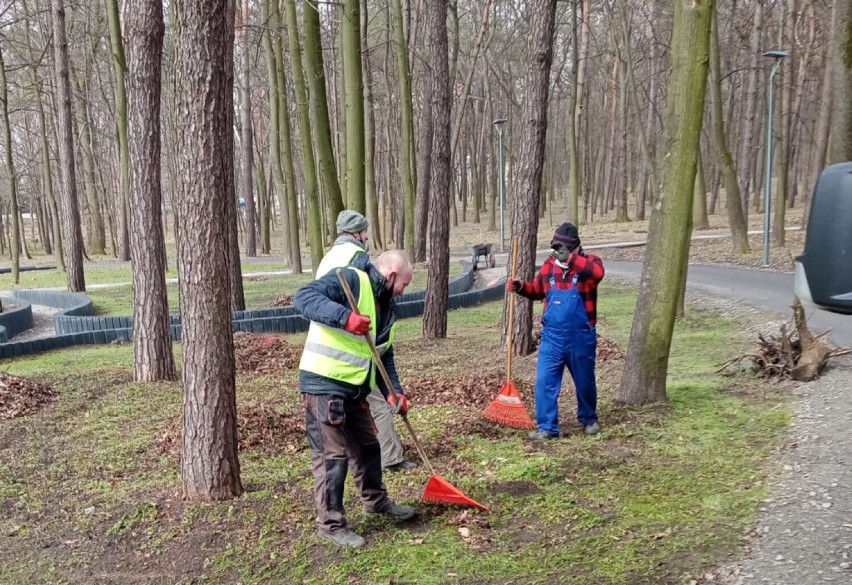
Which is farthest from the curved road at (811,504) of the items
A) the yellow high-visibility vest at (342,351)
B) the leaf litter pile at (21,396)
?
the leaf litter pile at (21,396)

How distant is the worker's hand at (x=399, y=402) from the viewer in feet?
14.7

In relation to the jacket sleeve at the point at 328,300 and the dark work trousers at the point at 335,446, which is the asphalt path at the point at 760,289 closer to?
the dark work trousers at the point at 335,446

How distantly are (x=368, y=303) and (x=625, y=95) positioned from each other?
33.4m

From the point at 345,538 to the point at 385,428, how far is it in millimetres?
1224

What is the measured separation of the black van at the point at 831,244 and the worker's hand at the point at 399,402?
2.47m

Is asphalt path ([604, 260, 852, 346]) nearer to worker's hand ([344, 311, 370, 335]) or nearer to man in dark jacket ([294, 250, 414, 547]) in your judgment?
man in dark jacket ([294, 250, 414, 547])

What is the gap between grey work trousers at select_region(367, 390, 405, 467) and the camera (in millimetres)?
5234

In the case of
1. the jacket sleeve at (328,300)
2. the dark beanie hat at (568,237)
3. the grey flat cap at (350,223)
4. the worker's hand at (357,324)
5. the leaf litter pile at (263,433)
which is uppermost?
the grey flat cap at (350,223)

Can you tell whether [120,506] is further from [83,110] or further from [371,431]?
[83,110]

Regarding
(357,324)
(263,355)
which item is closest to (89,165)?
(263,355)

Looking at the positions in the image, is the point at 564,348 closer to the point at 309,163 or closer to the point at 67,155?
the point at 309,163

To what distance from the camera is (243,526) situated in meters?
4.53

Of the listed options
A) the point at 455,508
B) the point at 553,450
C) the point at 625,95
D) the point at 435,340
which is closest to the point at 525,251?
the point at 435,340

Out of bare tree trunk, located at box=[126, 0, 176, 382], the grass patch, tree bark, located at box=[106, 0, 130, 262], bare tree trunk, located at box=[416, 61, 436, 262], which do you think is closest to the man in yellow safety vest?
the grass patch
